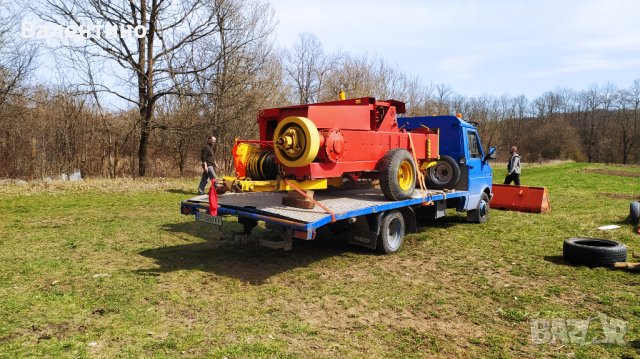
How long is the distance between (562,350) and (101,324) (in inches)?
162

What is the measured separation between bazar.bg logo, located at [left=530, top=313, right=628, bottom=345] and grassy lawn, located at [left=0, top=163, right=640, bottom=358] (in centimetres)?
6

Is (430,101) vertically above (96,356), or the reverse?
(430,101)

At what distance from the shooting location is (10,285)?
4.90 meters

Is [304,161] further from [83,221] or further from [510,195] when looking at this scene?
[510,195]

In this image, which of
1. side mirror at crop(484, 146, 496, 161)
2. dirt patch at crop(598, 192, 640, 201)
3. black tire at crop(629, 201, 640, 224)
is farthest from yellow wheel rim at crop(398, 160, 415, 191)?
dirt patch at crop(598, 192, 640, 201)

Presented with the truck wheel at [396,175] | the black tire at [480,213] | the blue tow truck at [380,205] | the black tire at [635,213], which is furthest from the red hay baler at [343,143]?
the black tire at [635,213]

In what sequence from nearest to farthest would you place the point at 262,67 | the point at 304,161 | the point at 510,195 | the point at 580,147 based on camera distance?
the point at 304,161 < the point at 510,195 < the point at 262,67 < the point at 580,147

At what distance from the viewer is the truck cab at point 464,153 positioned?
9.15 metres

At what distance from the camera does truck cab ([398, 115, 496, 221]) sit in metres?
9.15

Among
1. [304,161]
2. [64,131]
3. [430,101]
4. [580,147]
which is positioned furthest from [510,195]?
[580,147]

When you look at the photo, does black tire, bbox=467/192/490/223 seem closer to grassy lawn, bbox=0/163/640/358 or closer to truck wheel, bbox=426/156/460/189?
grassy lawn, bbox=0/163/640/358

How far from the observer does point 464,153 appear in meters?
9.13

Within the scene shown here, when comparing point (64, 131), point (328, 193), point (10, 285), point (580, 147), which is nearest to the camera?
point (10, 285)

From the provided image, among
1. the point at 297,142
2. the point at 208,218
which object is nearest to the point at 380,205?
the point at 297,142
